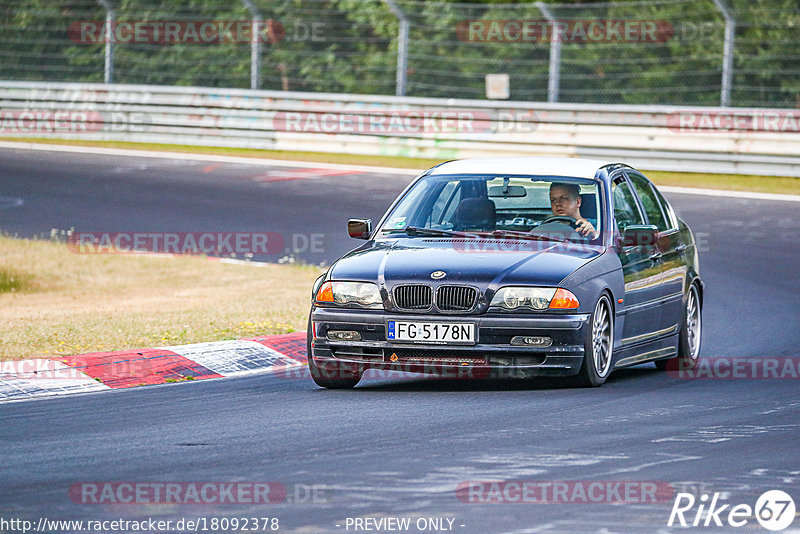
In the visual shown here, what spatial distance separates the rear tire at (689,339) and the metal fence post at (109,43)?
719 inches

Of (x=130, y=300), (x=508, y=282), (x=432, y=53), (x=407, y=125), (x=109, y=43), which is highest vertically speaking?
(x=109, y=43)

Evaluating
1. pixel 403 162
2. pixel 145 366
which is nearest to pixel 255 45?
pixel 403 162

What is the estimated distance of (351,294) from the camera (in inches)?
337

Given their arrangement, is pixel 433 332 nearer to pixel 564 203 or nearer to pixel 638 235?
pixel 564 203

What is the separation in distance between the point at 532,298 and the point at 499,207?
140 cm

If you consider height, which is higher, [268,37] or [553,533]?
[268,37]

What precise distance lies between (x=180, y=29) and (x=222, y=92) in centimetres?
495

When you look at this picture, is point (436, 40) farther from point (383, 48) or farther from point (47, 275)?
point (47, 275)

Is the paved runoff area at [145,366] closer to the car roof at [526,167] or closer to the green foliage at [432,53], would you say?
the car roof at [526,167]

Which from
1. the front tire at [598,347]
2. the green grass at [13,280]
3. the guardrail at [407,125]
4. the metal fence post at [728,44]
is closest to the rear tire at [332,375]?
the front tire at [598,347]

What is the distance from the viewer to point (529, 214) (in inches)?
380

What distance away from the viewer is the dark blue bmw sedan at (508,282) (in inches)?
328

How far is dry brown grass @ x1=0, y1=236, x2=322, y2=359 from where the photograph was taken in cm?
1081

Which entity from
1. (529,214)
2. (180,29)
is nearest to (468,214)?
(529,214)
